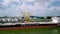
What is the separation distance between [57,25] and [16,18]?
4.24m

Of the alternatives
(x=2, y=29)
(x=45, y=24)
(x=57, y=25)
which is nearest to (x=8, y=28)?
(x=2, y=29)

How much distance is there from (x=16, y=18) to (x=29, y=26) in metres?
2.49

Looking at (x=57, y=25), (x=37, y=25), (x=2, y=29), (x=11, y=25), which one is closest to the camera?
Answer: (x=2, y=29)

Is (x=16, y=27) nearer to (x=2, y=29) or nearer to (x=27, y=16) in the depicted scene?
(x=2, y=29)

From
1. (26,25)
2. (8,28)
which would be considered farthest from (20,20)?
(8,28)

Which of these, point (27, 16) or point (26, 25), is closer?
point (26, 25)

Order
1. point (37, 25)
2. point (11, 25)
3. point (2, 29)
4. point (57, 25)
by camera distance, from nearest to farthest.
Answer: point (2, 29) < point (11, 25) < point (37, 25) < point (57, 25)

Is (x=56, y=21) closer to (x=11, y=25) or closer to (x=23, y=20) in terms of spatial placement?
(x=23, y=20)

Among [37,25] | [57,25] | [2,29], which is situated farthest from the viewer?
[57,25]

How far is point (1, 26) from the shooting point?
1274 cm

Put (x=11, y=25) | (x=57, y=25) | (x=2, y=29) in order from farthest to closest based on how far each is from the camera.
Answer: (x=57, y=25)
(x=11, y=25)
(x=2, y=29)

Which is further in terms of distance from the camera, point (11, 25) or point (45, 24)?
point (45, 24)

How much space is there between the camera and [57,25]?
15.2m

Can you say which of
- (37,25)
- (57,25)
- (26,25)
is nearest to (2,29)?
(26,25)
